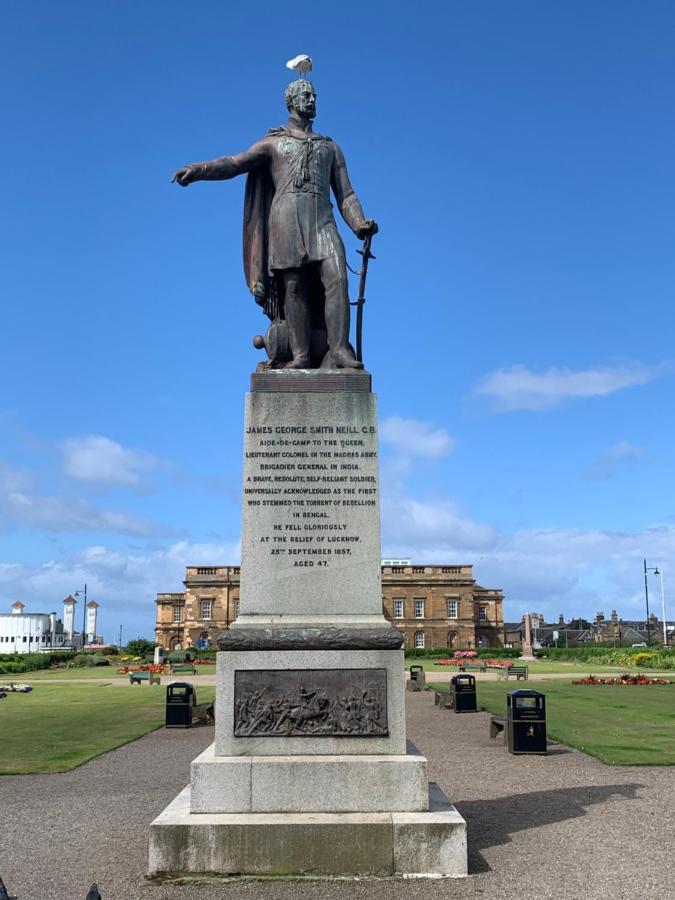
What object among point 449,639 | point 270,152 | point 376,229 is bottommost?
point 449,639

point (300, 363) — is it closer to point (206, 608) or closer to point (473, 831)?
point (473, 831)

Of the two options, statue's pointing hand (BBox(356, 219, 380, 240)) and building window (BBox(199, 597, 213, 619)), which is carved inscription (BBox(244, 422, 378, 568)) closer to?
statue's pointing hand (BBox(356, 219, 380, 240))

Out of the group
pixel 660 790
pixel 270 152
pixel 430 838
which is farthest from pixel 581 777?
pixel 270 152

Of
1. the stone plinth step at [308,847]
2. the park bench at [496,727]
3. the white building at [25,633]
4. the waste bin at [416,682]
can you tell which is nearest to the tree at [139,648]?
the white building at [25,633]

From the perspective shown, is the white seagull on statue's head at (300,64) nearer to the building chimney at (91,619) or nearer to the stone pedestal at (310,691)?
the stone pedestal at (310,691)

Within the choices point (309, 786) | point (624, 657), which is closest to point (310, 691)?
point (309, 786)

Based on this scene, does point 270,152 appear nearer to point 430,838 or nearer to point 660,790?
point 430,838

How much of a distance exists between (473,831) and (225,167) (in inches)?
293

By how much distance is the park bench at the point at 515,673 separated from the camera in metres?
37.2

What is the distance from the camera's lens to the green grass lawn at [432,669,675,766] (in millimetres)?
14633

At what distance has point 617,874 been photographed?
6766 mm

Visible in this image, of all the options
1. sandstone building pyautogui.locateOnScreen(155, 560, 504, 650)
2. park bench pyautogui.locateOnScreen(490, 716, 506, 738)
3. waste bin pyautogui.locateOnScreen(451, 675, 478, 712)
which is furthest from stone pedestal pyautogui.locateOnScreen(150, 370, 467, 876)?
sandstone building pyautogui.locateOnScreen(155, 560, 504, 650)

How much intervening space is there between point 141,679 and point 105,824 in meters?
31.0

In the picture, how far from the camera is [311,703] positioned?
7.24 meters
